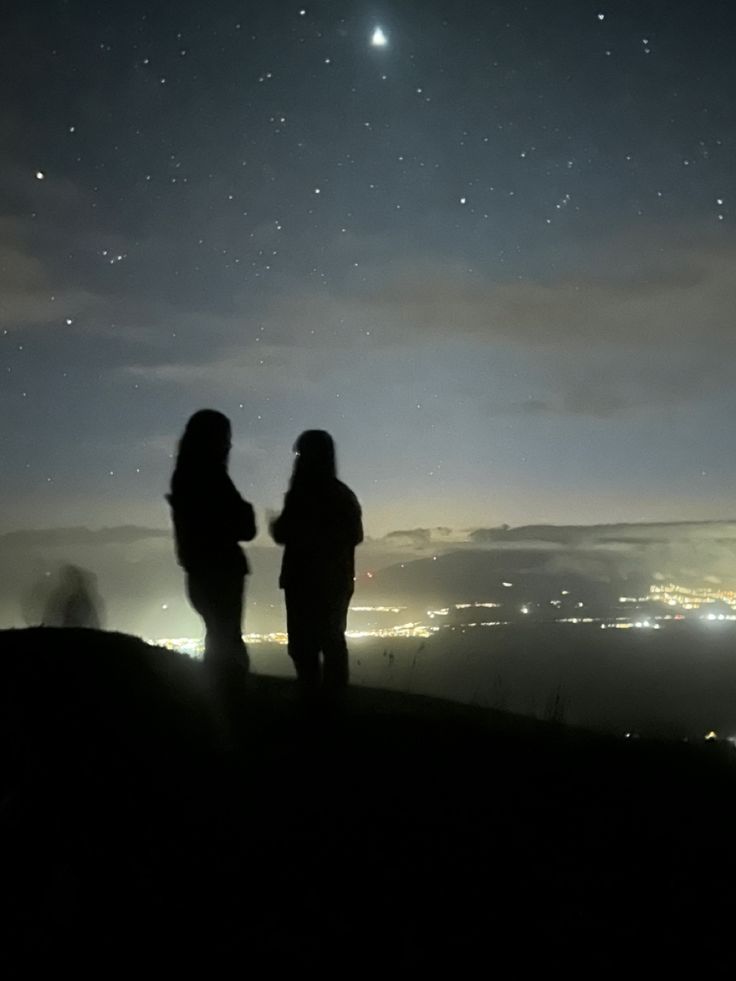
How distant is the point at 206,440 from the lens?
644cm

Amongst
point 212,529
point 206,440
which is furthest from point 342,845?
point 206,440

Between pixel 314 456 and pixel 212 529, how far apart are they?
0.95 meters

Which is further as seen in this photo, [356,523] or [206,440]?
[356,523]

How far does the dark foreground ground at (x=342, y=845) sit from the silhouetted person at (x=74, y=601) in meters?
25.2

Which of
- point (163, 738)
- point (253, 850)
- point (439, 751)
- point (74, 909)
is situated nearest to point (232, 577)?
point (163, 738)

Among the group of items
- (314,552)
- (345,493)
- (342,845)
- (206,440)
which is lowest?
(342,845)

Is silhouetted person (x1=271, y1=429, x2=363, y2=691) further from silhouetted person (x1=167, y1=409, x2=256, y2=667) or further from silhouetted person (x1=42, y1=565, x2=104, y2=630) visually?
silhouetted person (x1=42, y1=565, x2=104, y2=630)

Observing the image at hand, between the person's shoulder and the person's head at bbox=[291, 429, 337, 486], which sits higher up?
the person's head at bbox=[291, 429, 337, 486]

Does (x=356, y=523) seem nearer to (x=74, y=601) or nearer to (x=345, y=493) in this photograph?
(x=345, y=493)

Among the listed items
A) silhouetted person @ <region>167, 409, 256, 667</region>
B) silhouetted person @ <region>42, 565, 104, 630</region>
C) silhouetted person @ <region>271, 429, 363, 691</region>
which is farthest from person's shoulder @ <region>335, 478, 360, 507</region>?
silhouetted person @ <region>42, 565, 104, 630</region>

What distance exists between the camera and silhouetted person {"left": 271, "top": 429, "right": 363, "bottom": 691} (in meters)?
6.52

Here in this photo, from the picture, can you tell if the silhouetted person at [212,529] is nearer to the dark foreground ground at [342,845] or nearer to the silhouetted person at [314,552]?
the silhouetted person at [314,552]

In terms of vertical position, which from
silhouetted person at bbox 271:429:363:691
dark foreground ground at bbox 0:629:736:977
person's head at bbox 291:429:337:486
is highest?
person's head at bbox 291:429:337:486

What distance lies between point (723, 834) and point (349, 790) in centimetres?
200
